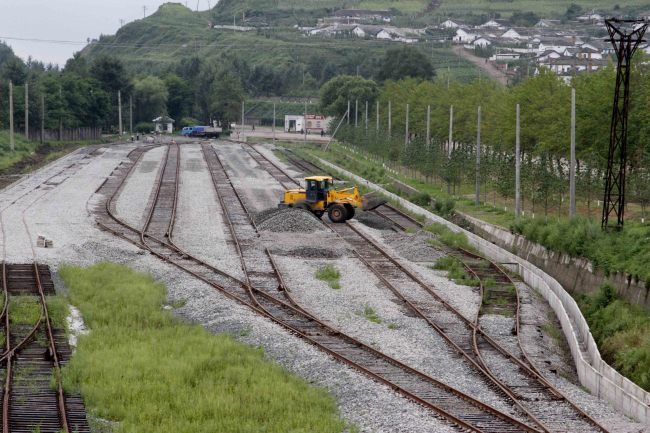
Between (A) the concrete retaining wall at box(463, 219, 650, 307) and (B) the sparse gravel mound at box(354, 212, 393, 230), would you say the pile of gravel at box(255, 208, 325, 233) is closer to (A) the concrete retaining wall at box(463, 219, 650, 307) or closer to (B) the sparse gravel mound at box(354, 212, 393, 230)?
(B) the sparse gravel mound at box(354, 212, 393, 230)

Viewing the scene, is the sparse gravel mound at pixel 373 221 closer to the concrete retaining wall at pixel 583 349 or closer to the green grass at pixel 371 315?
the concrete retaining wall at pixel 583 349

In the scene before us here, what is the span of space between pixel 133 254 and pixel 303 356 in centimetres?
1519

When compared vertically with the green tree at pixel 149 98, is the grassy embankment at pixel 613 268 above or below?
below

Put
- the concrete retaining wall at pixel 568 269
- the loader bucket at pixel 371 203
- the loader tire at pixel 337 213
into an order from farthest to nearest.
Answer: the loader bucket at pixel 371 203 → the loader tire at pixel 337 213 → the concrete retaining wall at pixel 568 269

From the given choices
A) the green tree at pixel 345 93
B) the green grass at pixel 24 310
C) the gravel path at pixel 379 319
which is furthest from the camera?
the green tree at pixel 345 93

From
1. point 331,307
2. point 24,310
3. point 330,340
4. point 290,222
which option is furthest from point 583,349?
point 290,222

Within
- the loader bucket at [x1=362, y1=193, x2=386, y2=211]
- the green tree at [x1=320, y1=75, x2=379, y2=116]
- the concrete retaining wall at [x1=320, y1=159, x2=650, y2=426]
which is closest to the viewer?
the concrete retaining wall at [x1=320, y1=159, x2=650, y2=426]

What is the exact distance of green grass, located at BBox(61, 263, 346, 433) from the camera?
17078 millimetres

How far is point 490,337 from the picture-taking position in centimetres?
2475

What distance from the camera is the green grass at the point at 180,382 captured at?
17.1 meters

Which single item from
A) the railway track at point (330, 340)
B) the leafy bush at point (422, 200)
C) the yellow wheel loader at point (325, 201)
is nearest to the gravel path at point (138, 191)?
the railway track at point (330, 340)

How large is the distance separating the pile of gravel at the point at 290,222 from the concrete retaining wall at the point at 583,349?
703cm

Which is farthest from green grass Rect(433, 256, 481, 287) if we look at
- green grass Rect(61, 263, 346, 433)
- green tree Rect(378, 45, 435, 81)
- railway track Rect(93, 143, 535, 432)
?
green tree Rect(378, 45, 435, 81)

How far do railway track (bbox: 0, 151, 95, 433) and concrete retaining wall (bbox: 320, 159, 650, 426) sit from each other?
957 centimetres
